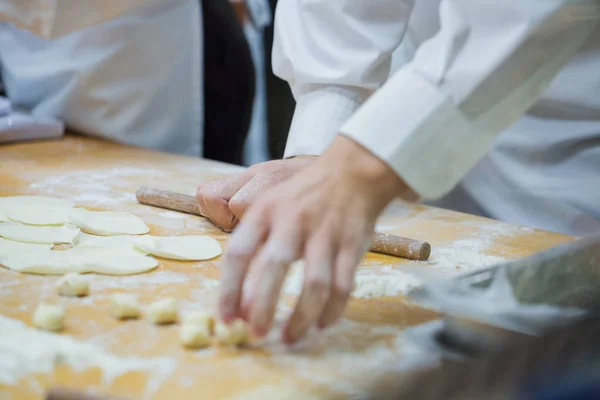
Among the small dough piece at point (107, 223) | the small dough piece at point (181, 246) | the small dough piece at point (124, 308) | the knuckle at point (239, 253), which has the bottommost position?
the small dough piece at point (107, 223)

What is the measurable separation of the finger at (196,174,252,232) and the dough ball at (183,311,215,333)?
1.33 ft

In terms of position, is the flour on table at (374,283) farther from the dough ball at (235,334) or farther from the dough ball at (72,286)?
the dough ball at (72,286)

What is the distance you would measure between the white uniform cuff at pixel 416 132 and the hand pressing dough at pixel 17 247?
58 centimetres

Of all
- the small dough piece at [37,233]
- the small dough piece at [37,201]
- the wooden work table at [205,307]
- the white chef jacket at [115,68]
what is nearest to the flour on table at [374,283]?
the wooden work table at [205,307]

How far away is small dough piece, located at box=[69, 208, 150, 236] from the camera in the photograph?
1215 mm

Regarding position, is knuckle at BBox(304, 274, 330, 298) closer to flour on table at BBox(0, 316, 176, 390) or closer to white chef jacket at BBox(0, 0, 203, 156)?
flour on table at BBox(0, 316, 176, 390)

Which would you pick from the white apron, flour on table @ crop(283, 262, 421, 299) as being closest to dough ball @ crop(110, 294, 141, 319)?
flour on table @ crop(283, 262, 421, 299)

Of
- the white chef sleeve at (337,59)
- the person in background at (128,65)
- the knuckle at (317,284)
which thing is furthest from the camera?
the person in background at (128,65)

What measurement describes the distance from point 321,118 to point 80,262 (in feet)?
1.72

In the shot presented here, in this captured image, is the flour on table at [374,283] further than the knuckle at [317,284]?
Yes

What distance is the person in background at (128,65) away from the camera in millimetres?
2016

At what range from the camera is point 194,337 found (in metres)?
0.80

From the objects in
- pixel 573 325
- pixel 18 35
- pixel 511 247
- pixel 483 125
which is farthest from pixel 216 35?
pixel 573 325

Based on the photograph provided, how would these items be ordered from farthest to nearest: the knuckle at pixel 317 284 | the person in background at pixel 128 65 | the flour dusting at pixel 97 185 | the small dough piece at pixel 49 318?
the person in background at pixel 128 65, the flour dusting at pixel 97 185, the small dough piece at pixel 49 318, the knuckle at pixel 317 284
